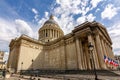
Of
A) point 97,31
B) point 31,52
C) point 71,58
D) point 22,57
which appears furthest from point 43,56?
point 97,31

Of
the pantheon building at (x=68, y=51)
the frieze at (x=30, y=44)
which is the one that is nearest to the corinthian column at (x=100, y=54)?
the pantheon building at (x=68, y=51)

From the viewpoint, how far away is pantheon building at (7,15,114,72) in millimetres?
24358

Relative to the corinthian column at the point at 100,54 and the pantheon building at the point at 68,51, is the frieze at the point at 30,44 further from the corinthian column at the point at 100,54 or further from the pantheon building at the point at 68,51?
the corinthian column at the point at 100,54

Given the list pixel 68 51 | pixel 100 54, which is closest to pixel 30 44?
pixel 68 51

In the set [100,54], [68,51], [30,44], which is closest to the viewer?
[100,54]

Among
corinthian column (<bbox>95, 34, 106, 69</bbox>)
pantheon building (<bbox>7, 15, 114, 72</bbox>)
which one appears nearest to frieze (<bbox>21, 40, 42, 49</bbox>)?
pantheon building (<bbox>7, 15, 114, 72</bbox>)

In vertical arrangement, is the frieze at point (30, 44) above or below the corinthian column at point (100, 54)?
above

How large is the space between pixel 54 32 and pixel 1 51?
4100 centimetres

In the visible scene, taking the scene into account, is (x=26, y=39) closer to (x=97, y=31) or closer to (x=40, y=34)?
(x=40, y=34)

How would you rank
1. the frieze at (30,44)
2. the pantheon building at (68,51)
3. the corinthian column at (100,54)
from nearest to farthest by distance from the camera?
the corinthian column at (100,54) < the pantheon building at (68,51) < the frieze at (30,44)

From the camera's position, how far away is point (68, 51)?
3067cm

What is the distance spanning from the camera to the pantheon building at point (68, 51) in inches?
959

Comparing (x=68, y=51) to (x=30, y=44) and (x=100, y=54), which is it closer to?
(x=100, y=54)

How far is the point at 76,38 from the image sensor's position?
27422 millimetres
